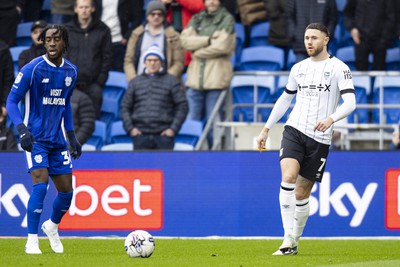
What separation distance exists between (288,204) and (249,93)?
24.4 ft

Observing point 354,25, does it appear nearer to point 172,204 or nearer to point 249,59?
point 249,59

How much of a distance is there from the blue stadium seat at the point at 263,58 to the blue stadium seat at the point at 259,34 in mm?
495

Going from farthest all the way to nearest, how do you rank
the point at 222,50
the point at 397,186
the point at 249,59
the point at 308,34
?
Answer: the point at 249,59 → the point at 222,50 → the point at 397,186 → the point at 308,34

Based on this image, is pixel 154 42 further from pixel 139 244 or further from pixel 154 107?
pixel 139 244

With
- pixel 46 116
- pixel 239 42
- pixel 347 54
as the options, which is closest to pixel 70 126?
pixel 46 116

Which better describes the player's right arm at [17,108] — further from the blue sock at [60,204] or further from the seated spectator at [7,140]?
the seated spectator at [7,140]

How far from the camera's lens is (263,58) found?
19.3 meters

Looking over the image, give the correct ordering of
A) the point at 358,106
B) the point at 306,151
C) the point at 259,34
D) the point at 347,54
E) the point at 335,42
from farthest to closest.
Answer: the point at 259,34, the point at 335,42, the point at 347,54, the point at 358,106, the point at 306,151

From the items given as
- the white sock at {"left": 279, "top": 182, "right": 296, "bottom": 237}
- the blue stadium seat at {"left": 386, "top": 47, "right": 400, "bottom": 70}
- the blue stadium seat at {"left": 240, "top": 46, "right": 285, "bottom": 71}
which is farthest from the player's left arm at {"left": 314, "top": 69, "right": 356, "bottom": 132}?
the blue stadium seat at {"left": 386, "top": 47, "right": 400, "bottom": 70}

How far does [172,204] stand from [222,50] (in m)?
3.12

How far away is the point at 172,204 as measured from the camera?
15.3 metres

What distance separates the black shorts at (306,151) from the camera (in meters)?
11.5

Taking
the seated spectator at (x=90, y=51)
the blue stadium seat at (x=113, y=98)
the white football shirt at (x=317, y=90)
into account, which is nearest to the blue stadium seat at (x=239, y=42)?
the blue stadium seat at (x=113, y=98)

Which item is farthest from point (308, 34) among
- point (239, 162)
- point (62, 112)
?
point (239, 162)
